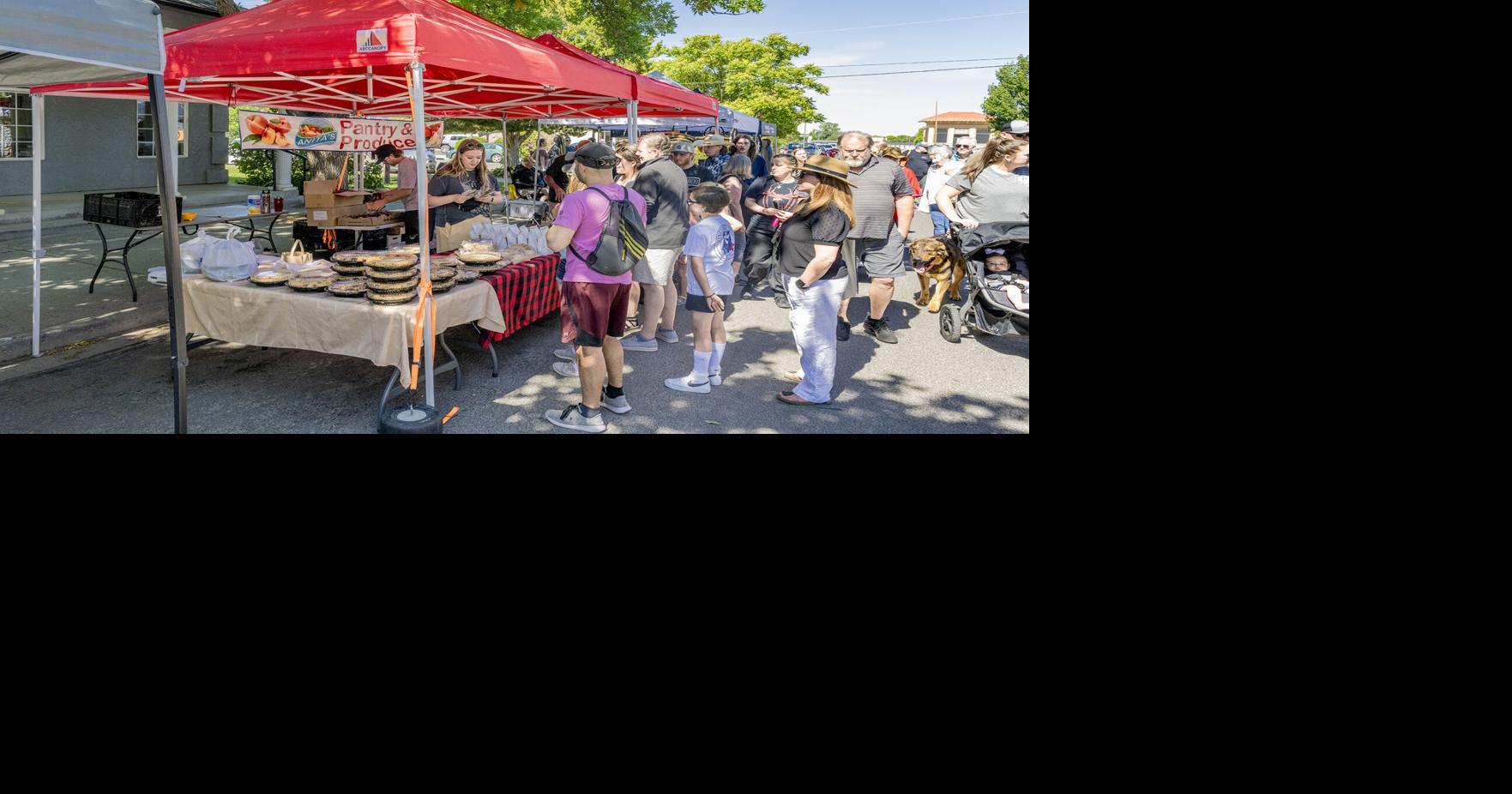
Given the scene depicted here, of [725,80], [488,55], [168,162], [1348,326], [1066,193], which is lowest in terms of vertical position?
[1348,326]

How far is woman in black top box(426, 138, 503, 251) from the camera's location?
8305mm

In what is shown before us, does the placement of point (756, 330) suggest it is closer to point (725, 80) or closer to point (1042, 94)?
point (1042, 94)

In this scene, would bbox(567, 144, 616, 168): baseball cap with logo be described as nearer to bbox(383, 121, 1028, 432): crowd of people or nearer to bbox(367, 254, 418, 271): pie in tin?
bbox(383, 121, 1028, 432): crowd of people

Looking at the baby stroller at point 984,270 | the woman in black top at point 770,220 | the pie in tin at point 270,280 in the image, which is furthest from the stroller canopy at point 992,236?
the pie in tin at point 270,280

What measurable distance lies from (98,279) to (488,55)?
6.47m

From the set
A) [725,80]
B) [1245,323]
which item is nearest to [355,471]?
[1245,323]

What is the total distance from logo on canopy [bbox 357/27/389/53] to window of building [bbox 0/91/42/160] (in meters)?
16.0

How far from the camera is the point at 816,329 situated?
5.41 m

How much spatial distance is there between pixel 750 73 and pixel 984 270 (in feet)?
149

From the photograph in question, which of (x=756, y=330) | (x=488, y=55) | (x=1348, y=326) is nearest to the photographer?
(x=1348, y=326)

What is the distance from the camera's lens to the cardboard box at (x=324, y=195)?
7066 millimetres

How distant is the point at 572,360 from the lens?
6.52 m

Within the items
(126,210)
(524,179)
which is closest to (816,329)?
(126,210)

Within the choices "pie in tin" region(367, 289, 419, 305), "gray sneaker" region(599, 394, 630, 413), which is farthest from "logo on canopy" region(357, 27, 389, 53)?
"gray sneaker" region(599, 394, 630, 413)
